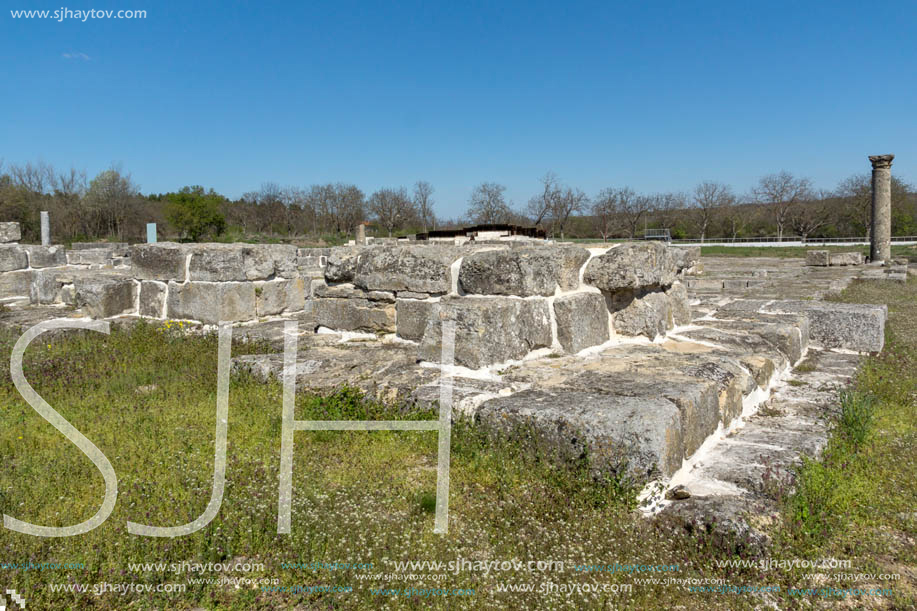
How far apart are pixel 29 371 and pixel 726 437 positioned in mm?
4734

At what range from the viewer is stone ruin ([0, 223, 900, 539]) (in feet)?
8.41

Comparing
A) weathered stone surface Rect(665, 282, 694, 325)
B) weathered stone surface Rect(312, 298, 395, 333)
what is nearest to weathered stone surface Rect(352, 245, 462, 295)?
weathered stone surface Rect(312, 298, 395, 333)

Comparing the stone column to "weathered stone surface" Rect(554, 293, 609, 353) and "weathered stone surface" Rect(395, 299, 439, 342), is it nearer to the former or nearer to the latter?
"weathered stone surface" Rect(554, 293, 609, 353)

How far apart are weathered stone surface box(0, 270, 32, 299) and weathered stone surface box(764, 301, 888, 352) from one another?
34.6ft

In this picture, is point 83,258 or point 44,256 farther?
point 83,258

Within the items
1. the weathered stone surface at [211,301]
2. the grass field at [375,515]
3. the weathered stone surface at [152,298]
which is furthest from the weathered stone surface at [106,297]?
the grass field at [375,515]

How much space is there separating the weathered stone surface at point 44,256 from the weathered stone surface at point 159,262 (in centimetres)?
451

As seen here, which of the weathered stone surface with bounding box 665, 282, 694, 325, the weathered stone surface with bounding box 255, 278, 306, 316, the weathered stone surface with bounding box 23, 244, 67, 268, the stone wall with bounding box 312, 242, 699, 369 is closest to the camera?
the stone wall with bounding box 312, 242, 699, 369

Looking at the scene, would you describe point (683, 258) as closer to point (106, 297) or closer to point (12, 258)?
point (106, 297)

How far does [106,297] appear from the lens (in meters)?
5.94

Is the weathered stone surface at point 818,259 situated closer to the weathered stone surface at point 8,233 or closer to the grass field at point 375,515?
the grass field at point 375,515

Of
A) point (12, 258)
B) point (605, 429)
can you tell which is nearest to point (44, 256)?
point (12, 258)

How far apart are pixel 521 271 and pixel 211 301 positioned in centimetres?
355

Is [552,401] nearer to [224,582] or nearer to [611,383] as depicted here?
[611,383]
